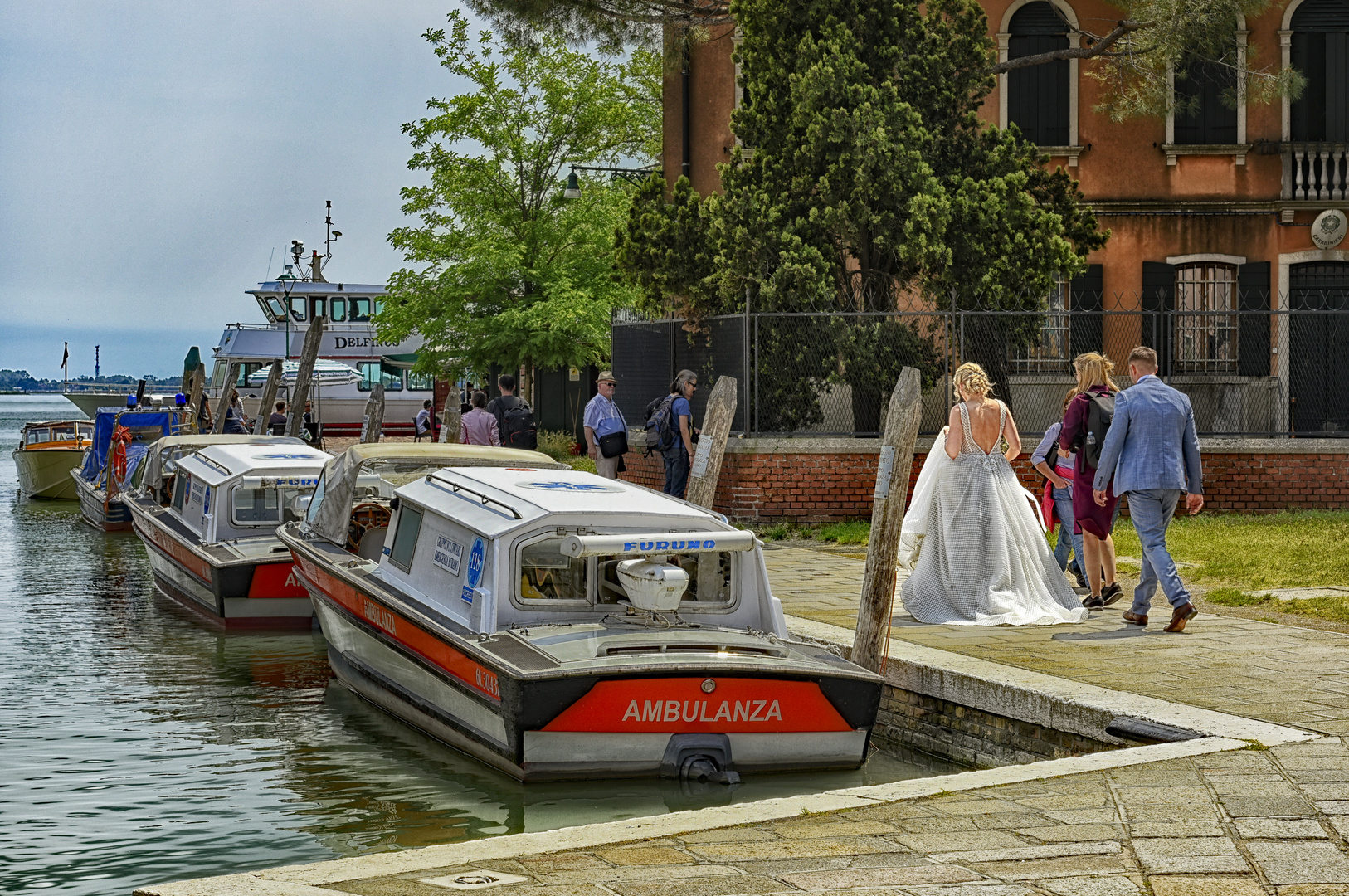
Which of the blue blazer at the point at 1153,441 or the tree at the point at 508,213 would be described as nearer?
the blue blazer at the point at 1153,441

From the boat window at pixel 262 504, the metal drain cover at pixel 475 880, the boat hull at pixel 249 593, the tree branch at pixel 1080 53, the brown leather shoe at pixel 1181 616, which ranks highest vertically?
the tree branch at pixel 1080 53

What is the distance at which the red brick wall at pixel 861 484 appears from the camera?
749 inches

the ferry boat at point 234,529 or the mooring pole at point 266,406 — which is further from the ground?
the mooring pole at point 266,406

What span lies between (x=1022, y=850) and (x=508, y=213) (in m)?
31.4

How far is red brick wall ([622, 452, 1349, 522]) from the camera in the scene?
19.0 metres

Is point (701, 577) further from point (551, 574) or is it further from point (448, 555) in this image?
point (448, 555)

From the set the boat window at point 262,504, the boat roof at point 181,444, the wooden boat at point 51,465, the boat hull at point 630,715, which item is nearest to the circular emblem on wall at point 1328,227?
the boat roof at point 181,444

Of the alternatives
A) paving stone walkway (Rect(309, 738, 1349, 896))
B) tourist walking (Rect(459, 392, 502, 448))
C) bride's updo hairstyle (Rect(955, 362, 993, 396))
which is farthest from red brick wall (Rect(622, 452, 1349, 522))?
paving stone walkway (Rect(309, 738, 1349, 896))

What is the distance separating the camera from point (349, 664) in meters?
11.5

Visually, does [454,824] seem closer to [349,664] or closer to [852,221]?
[349,664]

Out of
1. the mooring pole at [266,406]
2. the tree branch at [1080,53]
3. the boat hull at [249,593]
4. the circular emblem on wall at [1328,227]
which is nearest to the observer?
the boat hull at [249,593]

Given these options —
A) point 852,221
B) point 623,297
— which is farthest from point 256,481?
point 623,297

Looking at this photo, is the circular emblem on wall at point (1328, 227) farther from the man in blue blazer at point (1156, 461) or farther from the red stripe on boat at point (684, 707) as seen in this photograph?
the red stripe on boat at point (684, 707)

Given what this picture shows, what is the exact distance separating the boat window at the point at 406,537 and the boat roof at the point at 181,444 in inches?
320
